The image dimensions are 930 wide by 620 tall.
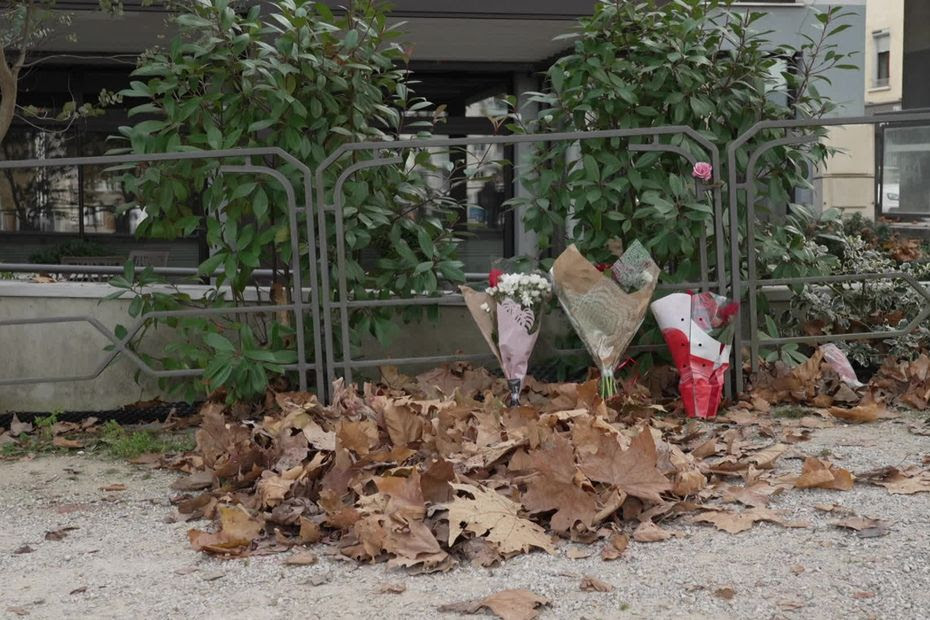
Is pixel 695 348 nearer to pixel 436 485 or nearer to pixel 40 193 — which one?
pixel 436 485

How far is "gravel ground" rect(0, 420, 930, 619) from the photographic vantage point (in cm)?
357

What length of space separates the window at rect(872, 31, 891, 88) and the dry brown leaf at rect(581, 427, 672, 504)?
30.2 meters

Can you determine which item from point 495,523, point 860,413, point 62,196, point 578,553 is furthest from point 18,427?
point 62,196

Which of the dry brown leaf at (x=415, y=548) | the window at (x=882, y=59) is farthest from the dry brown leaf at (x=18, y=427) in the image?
the window at (x=882, y=59)

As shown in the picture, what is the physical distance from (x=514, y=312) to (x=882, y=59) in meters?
29.2

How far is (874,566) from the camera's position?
3770 mm

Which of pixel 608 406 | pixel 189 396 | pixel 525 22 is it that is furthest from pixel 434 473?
pixel 525 22

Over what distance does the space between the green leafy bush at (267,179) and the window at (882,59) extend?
28363mm

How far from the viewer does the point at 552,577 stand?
3.79 metres

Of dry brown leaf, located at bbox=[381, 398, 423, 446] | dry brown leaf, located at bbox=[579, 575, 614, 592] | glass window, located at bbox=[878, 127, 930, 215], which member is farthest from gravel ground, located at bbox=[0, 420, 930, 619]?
glass window, located at bbox=[878, 127, 930, 215]

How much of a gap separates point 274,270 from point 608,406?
6.48 feet

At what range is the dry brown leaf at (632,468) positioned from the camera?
426 cm

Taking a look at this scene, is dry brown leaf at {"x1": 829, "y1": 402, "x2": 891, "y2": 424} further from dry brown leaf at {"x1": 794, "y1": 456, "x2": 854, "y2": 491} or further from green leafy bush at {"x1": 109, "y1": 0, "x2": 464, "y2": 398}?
green leafy bush at {"x1": 109, "y1": 0, "x2": 464, "y2": 398}

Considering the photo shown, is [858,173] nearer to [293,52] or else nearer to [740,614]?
[293,52]
